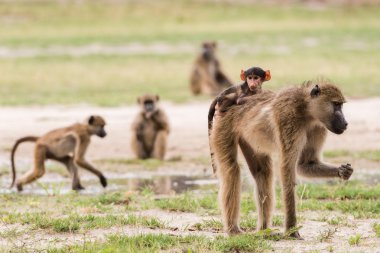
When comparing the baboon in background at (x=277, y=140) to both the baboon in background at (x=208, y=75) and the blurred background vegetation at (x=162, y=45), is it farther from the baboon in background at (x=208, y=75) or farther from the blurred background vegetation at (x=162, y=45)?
the baboon in background at (x=208, y=75)

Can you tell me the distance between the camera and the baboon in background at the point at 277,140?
712 cm

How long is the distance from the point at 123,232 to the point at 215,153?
1.01 meters

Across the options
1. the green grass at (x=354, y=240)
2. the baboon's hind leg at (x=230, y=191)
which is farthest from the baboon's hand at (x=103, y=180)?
Answer: the green grass at (x=354, y=240)

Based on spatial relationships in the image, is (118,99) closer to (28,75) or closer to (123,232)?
(28,75)

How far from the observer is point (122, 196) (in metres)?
9.61

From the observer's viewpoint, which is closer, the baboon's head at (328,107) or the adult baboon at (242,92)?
the baboon's head at (328,107)

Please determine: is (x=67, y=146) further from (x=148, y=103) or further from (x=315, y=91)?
(x=315, y=91)

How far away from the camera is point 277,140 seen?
7.17 metres

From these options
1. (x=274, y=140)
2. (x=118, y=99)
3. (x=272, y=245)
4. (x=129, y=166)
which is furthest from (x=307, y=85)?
(x=118, y=99)

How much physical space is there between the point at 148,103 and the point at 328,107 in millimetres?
7488

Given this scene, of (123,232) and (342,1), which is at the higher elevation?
(342,1)

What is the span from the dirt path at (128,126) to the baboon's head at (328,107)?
7034 mm

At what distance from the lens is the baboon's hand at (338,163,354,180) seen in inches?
282

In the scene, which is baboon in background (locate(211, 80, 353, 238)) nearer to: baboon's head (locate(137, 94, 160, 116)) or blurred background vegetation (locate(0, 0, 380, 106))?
baboon's head (locate(137, 94, 160, 116))
